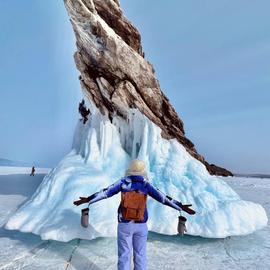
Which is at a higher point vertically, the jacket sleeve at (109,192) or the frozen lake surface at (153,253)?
the jacket sleeve at (109,192)

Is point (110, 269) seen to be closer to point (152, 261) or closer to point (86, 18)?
point (152, 261)

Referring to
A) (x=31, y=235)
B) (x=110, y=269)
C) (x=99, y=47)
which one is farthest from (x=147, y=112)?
(x=110, y=269)

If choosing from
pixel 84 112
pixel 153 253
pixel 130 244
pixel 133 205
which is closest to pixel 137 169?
pixel 133 205

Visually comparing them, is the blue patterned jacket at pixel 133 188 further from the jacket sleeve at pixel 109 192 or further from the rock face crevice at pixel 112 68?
the rock face crevice at pixel 112 68

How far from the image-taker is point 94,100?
1077 centimetres

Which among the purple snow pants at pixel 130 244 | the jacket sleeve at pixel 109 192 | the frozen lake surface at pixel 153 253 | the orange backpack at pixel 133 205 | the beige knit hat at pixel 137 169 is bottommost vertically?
the frozen lake surface at pixel 153 253

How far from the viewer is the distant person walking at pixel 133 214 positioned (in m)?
4.13

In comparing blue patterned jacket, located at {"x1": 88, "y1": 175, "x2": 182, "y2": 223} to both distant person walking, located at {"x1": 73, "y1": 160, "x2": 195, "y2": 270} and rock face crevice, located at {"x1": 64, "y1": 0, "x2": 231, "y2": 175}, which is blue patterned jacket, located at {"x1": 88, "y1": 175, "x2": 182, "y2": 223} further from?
rock face crevice, located at {"x1": 64, "y1": 0, "x2": 231, "y2": 175}

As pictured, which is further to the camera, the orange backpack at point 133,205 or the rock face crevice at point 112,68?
the rock face crevice at point 112,68

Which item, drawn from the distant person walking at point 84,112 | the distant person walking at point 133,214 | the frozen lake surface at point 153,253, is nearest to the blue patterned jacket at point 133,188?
the distant person walking at point 133,214

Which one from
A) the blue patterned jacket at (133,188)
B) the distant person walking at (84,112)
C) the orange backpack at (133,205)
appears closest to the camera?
the orange backpack at (133,205)

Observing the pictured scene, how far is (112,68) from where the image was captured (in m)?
9.73

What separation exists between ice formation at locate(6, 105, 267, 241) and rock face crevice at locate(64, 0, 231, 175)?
2.20 ft

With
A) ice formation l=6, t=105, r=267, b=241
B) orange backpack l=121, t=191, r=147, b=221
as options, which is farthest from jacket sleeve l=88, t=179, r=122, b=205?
ice formation l=6, t=105, r=267, b=241
